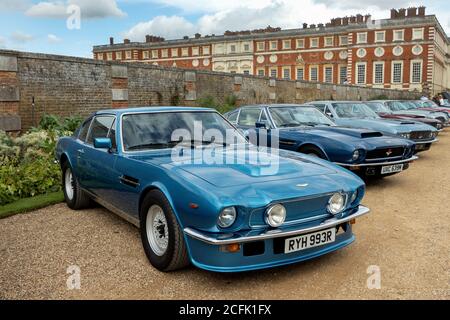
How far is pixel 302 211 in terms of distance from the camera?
3627 mm

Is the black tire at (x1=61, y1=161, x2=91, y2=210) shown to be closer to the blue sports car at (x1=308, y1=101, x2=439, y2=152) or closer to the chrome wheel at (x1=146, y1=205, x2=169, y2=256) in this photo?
the chrome wheel at (x1=146, y1=205, x2=169, y2=256)

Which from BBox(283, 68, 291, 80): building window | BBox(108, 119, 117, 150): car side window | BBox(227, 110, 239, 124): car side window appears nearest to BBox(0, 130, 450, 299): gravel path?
BBox(108, 119, 117, 150): car side window

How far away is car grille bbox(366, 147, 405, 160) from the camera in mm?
7129

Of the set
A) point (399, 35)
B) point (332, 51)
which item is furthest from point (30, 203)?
point (332, 51)

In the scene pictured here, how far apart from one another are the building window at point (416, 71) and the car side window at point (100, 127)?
69.2 m

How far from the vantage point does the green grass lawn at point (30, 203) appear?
6.12m

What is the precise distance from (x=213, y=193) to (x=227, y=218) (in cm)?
23

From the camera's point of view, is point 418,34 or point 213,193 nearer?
point 213,193

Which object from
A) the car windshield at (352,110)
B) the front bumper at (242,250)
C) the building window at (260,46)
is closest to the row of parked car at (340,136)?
the car windshield at (352,110)

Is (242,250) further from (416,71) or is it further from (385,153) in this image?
(416,71)

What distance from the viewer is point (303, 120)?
330 inches

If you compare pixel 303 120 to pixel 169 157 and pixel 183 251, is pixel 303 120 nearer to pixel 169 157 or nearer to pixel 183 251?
pixel 169 157

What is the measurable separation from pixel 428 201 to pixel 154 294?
15.9 feet

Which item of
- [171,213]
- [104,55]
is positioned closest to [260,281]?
[171,213]
